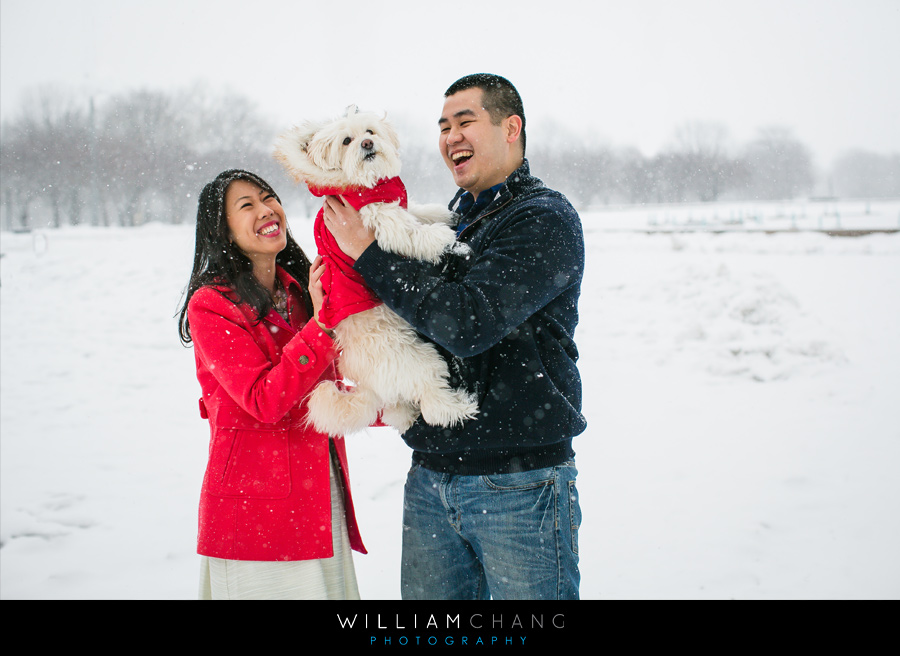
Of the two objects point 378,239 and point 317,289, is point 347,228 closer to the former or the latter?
point 378,239

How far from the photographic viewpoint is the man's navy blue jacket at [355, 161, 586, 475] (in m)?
1.76

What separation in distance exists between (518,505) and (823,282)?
1078 cm

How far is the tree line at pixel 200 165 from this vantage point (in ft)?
39.8

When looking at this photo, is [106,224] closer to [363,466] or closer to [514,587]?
[363,466]

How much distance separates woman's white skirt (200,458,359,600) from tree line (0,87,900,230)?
33.0 feet

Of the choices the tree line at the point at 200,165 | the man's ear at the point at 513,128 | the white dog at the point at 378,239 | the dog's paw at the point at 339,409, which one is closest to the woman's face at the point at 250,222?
the white dog at the point at 378,239

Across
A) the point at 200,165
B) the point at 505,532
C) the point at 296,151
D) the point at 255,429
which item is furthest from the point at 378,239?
the point at 200,165

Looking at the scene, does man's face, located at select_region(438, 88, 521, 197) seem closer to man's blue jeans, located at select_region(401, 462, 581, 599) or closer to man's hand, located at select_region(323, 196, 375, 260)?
man's hand, located at select_region(323, 196, 375, 260)

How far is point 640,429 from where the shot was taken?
249 inches

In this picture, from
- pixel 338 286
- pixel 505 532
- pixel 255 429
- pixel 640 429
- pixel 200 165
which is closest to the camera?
pixel 505 532

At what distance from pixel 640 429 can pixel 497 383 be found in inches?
192

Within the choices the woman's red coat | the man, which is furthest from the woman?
the man

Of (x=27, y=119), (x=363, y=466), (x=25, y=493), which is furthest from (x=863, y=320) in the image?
(x=27, y=119)

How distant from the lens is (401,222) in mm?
2240
